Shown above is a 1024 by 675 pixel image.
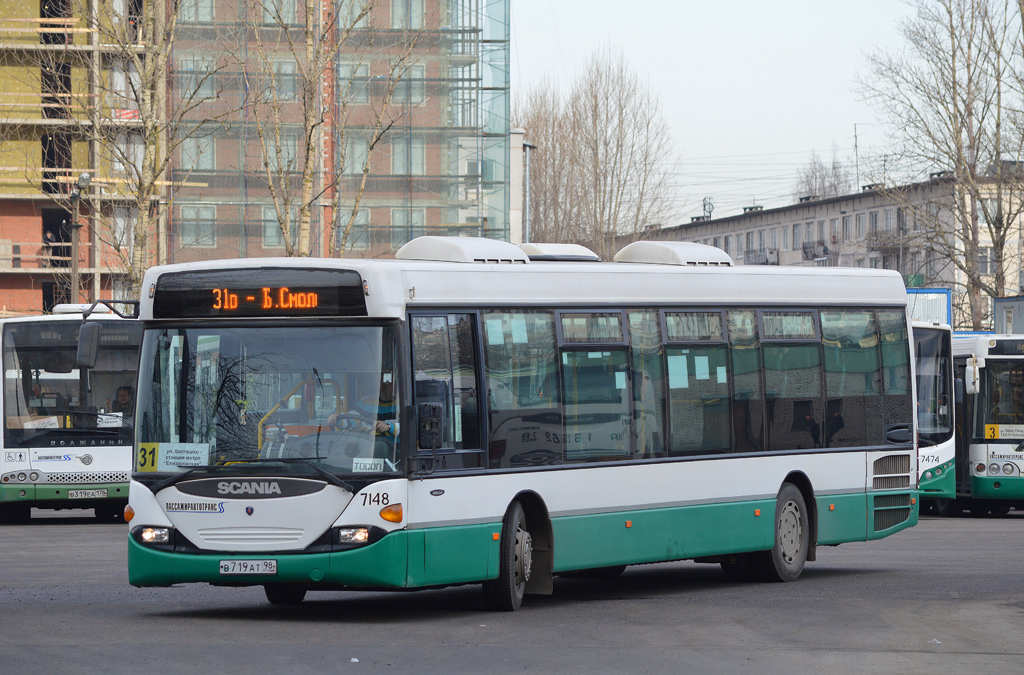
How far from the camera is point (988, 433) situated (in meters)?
29.0

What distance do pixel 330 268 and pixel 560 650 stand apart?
3162mm

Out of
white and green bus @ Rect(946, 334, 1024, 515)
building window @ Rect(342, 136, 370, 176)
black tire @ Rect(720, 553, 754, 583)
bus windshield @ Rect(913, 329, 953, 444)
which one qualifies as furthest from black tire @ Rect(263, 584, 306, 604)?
Answer: building window @ Rect(342, 136, 370, 176)

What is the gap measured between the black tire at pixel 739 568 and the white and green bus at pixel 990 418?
14.5 m

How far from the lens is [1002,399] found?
95.2 ft

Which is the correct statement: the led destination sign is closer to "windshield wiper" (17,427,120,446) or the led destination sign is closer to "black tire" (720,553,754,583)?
"black tire" (720,553,754,583)

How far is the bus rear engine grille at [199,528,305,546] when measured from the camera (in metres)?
11.1

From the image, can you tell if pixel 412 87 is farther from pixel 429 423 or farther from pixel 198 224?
pixel 429 423

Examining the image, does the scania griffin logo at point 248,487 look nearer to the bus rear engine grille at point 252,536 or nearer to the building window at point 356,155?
the bus rear engine grille at point 252,536

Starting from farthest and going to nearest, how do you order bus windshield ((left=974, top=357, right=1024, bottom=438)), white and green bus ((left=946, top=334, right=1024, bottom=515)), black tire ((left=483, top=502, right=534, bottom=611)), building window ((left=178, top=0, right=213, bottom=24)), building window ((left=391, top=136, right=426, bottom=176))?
building window ((left=391, top=136, right=426, bottom=176)), building window ((left=178, top=0, right=213, bottom=24)), bus windshield ((left=974, top=357, right=1024, bottom=438)), white and green bus ((left=946, top=334, right=1024, bottom=515)), black tire ((left=483, top=502, right=534, bottom=611))

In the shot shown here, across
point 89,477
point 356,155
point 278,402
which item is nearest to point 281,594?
point 278,402

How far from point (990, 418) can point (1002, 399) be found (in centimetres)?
39

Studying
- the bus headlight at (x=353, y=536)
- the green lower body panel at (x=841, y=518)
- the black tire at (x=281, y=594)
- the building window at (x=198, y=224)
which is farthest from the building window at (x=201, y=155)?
the bus headlight at (x=353, y=536)

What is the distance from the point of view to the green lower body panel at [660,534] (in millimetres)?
12633

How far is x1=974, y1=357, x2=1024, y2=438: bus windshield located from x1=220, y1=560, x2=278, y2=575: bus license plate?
20457mm
